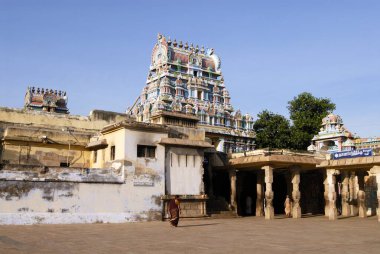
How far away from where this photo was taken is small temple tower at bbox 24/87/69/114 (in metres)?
51.3

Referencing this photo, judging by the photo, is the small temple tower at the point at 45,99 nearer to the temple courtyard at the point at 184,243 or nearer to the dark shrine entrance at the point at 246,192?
the dark shrine entrance at the point at 246,192

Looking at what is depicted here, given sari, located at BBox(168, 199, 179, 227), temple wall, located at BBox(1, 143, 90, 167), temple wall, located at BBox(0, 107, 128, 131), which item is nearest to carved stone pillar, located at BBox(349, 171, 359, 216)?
sari, located at BBox(168, 199, 179, 227)

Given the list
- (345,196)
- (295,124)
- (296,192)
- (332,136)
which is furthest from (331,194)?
(295,124)

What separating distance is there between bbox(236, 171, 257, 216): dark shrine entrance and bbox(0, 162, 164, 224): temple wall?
9370mm

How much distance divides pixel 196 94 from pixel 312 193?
1067 inches

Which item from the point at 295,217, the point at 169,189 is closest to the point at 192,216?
the point at 169,189

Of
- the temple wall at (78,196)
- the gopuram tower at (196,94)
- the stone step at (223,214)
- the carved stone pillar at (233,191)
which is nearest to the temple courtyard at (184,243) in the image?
the temple wall at (78,196)

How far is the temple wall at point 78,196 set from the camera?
63.3ft

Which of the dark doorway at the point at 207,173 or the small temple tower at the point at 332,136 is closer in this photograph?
the dark doorway at the point at 207,173

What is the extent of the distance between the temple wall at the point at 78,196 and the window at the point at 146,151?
111cm

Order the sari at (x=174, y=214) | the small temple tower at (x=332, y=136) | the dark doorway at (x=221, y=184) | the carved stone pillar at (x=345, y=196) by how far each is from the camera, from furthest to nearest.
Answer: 1. the small temple tower at (x=332, y=136)
2. the dark doorway at (x=221, y=184)
3. the carved stone pillar at (x=345, y=196)
4. the sari at (x=174, y=214)

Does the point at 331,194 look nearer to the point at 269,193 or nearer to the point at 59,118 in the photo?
the point at 269,193

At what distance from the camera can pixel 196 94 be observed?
57594mm

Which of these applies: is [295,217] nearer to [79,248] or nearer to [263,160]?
[263,160]
